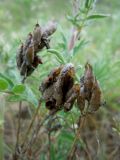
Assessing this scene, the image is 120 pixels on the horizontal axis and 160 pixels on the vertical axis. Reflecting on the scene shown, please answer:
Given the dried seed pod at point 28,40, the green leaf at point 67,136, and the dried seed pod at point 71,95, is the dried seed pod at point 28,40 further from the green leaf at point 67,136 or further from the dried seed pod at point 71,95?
the green leaf at point 67,136

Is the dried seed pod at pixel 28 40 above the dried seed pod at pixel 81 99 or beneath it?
above

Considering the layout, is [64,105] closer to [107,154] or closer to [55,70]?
[55,70]

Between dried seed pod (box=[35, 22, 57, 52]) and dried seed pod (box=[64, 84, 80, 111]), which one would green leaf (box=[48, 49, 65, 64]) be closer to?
dried seed pod (box=[35, 22, 57, 52])

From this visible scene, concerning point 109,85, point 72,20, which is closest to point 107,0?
point 109,85

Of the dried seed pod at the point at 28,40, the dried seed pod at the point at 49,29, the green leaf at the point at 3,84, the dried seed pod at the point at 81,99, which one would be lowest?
the dried seed pod at the point at 81,99

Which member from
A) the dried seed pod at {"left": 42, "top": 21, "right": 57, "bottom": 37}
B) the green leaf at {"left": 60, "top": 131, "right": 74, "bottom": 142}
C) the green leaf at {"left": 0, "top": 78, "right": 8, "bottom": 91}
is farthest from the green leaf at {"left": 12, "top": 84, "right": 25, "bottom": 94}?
the green leaf at {"left": 60, "top": 131, "right": 74, "bottom": 142}

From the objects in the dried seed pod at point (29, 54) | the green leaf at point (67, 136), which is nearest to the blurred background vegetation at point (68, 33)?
the green leaf at point (67, 136)
